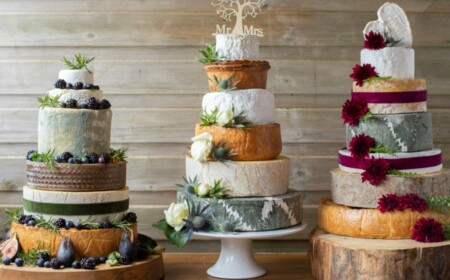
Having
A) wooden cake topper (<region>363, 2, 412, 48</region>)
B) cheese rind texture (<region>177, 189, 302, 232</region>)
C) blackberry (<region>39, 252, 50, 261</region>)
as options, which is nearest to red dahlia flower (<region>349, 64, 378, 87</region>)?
wooden cake topper (<region>363, 2, 412, 48</region>)

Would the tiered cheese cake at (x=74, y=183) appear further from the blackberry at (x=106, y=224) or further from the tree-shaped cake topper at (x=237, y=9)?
the tree-shaped cake topper at (x=237, y=9)

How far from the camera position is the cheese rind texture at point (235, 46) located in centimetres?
286

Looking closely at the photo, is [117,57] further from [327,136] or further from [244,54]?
[327,136]

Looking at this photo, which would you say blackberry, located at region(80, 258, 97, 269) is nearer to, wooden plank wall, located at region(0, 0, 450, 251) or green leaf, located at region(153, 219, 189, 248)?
green leaf, located at region(153, 219, 189, 248)

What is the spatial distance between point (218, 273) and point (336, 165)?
0.79 m

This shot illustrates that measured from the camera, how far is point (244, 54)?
9.39 ft

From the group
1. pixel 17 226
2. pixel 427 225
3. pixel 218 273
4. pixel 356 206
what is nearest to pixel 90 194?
pixel 17 226

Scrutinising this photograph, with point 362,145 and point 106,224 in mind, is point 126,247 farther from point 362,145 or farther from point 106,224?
point 362,145

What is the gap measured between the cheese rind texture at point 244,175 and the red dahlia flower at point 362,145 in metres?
0.28

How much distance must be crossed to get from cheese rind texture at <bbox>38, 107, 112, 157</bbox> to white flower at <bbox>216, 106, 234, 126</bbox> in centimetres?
45

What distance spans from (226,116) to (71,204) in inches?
25.3

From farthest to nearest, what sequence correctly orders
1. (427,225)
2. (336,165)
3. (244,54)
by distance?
(336,165), (244,54), (427,225)

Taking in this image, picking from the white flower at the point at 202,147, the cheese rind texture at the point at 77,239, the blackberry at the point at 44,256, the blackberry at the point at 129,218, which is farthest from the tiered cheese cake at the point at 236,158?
the blackberry at the point at 44,256

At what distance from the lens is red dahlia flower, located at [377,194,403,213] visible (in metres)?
2.72
